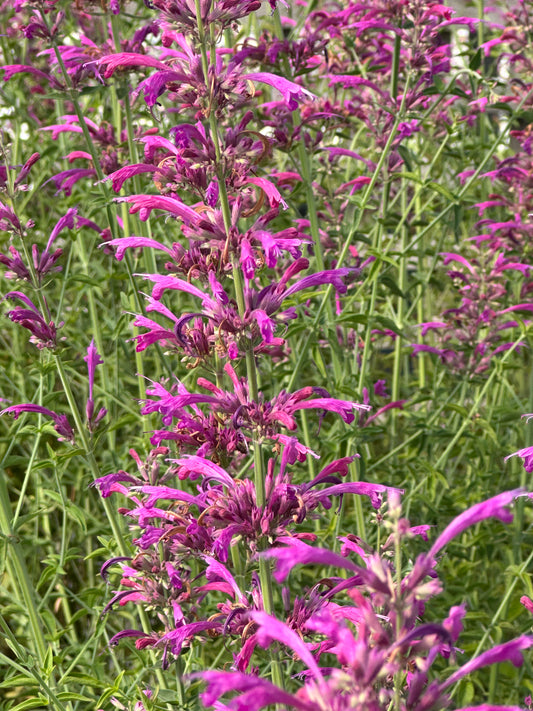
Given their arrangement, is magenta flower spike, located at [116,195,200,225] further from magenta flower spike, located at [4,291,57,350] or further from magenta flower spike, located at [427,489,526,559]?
magenta flower spike, located at [427,489,526,559]

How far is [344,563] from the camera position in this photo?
1.58 meters

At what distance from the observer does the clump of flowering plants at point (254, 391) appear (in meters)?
2.36

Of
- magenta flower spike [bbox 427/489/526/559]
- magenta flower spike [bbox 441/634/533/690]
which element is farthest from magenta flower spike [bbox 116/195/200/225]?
magenta flower spike [bbox 441/634/533/690]

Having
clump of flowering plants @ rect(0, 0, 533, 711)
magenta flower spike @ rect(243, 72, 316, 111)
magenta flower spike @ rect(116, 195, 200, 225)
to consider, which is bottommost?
clump of flowering plants @ rect(0, 0, 533, 711)

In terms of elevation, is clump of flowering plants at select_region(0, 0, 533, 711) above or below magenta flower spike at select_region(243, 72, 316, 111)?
below

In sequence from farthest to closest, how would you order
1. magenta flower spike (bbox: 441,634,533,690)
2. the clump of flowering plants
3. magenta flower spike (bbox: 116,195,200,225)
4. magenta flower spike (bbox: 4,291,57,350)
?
magenta flower spike (bbox: 4,291,57,350)
magenta flower spike (bbox: 116,195,200,225)
the clump of flowering plants
magenta flower spike (bbox: 441,634,533,690)

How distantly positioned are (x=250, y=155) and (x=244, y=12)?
427 millimetres

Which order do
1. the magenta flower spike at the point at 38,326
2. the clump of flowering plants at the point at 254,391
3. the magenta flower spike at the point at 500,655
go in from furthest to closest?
1. the magenta flower spike at the point at 38,326
2. the clump of flowering plants at the point at 254,391
3. the magenta flower spike at the point at 500,655

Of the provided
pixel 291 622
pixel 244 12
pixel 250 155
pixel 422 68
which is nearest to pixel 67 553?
pixel 291 622

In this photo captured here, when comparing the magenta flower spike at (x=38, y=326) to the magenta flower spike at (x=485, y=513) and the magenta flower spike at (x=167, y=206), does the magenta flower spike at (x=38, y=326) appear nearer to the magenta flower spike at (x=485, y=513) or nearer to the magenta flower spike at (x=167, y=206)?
the magenta flower spike at (x=167, y=206)

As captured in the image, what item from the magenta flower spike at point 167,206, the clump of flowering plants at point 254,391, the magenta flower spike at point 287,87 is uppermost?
the magenta flower spike at point 287,87

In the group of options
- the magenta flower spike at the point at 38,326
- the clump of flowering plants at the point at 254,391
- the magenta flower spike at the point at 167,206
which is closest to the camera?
the clump of flowering plants at the point at 254,391

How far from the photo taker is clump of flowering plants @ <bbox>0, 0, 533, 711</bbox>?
7.75ft

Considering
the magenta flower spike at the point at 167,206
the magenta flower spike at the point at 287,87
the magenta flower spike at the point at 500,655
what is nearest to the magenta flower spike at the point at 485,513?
the magenta flower spike at the point at 500,655
